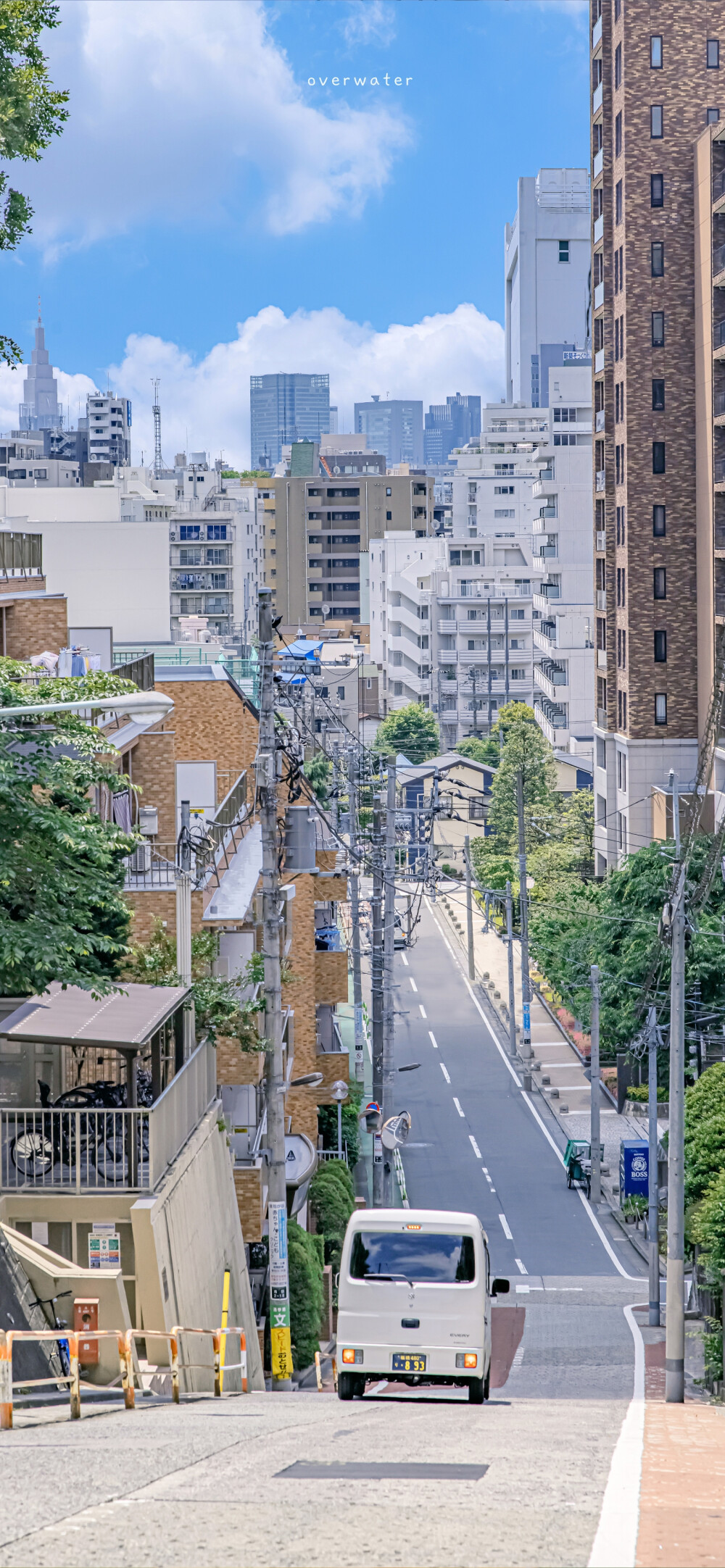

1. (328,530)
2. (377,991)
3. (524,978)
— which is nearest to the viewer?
(377,991)

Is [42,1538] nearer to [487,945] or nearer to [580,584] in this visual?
[487,945]

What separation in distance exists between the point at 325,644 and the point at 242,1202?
114 metres

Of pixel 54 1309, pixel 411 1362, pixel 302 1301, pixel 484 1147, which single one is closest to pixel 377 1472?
pixel 54 1309

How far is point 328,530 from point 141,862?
149 m

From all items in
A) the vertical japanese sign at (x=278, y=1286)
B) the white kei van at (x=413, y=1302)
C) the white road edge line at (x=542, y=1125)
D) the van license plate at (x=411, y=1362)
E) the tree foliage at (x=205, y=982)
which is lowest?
the white road edge line at (x=542, y=1125)

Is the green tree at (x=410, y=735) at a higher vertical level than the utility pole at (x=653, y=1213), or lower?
higher

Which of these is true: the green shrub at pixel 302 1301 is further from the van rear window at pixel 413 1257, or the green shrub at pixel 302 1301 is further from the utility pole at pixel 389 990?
the utility pole at pixel 389 990

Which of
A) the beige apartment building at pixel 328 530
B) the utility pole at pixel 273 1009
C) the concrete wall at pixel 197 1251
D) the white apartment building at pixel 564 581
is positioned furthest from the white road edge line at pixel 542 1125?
the beige apartment building at pixel 328 530

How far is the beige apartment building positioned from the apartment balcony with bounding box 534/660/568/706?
209 feet

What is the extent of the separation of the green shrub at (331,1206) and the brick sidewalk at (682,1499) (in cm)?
1793

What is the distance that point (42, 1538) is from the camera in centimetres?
861

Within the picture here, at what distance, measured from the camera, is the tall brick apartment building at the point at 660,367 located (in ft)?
190

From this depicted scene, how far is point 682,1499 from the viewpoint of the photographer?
9680 millimetres

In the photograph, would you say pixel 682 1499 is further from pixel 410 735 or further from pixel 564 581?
pixel 410 735
